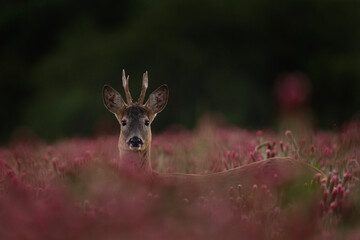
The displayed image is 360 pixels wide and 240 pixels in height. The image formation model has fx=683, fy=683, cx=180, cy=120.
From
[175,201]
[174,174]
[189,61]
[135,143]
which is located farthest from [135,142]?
[189,61]

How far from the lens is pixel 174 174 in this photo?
4129 mm

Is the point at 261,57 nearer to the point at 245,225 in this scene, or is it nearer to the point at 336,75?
the point at 336,75

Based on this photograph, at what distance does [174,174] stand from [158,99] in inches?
34.0

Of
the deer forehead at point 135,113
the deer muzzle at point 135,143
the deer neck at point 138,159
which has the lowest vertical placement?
the deer neck at point 138,159

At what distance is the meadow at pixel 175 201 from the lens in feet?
8.32

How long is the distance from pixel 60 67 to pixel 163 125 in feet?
11.6

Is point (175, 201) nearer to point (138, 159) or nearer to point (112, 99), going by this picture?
point (138, 159)

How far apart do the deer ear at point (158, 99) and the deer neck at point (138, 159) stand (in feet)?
1.61

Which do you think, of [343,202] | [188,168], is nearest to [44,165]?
[188,168]

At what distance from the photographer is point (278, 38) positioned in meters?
17.9

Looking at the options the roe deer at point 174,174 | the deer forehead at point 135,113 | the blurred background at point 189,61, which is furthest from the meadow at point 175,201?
the blurred background at point 189,61

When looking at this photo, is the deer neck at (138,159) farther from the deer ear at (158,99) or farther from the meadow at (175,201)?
the deer ear at (158,99)

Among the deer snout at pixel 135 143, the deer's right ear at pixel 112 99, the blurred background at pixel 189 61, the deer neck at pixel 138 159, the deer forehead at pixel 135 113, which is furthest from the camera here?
the blurred background at pixel 189 61

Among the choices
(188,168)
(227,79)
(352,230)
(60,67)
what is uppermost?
(60,67)
